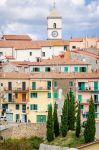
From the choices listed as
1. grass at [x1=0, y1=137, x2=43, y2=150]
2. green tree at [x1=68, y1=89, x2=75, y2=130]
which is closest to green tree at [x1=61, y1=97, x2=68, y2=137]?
green tree at [x1=68, y1=89, x2=75, y2=130]

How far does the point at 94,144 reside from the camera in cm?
4916

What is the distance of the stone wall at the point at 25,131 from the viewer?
59.6 m

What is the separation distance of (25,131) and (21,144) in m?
3.22

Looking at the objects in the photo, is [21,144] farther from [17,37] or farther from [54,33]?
[54,33]

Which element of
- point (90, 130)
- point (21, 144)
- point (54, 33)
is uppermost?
point (54, 33)

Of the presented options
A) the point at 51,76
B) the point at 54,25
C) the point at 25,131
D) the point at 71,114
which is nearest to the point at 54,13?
the point at 54,25

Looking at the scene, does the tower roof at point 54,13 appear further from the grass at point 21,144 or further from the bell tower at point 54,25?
the grass at point 21,144

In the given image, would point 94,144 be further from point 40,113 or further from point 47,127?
point 40,113

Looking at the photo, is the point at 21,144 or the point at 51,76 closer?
the point at 21,144

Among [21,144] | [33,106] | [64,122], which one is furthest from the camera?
[33,106]

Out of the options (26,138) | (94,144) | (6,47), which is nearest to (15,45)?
(6,47)

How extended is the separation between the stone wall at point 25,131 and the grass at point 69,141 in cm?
307

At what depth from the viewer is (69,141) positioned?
54688 mm

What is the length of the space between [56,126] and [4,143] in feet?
15.8
